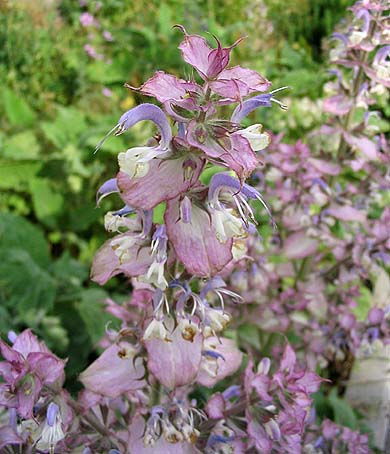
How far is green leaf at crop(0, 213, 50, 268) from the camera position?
2.02 meters

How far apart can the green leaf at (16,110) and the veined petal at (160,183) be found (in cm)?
215

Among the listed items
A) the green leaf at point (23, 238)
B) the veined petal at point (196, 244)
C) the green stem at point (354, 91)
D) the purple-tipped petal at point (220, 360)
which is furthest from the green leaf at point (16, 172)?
the veined petal at point (196, 244)

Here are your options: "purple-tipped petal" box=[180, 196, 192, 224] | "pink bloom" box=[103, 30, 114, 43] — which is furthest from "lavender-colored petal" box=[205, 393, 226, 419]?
"pink bloom" box=[103, 30, 114, 43]

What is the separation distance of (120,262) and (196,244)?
0.40ft

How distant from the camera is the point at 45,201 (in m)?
2.48

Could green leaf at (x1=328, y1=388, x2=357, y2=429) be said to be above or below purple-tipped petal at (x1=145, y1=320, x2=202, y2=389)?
below

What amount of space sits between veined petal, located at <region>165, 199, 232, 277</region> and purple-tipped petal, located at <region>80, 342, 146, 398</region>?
222mm

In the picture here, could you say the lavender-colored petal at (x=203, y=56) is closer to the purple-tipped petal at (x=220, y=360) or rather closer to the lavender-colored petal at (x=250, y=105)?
the lavender-colored petal at (x=250, y=105)

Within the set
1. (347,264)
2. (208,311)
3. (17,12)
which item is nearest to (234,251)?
(208,311)

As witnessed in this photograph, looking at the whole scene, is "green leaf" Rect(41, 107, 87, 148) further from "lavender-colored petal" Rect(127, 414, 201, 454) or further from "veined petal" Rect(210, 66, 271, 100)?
"veined petal" Rect(210, 66, 271, 100)

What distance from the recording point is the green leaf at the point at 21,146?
8.09 ft

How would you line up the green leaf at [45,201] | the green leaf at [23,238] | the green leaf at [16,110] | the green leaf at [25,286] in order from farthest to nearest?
the green leaf at [16,110] < the green leaf at [45,201] < the green leaf at [23,238] < the green leaf at [25,286]

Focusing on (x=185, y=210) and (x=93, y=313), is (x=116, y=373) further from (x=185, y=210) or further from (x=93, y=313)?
(x=93, y=313)

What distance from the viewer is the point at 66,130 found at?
2.59m
